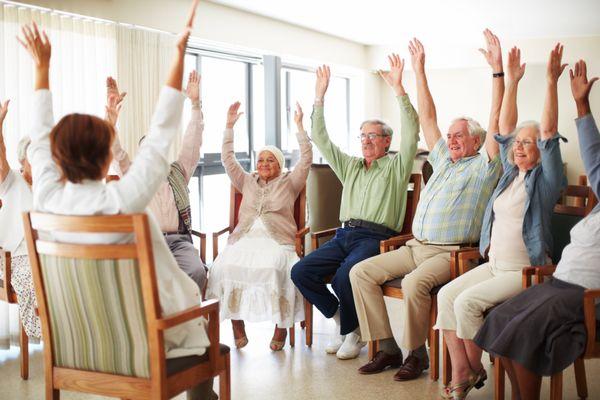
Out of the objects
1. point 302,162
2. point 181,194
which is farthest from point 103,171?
point 302,162

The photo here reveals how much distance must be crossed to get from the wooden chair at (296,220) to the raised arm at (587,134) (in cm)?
183

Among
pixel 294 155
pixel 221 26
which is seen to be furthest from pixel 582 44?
pixel 221 26

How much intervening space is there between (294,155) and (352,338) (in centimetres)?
513

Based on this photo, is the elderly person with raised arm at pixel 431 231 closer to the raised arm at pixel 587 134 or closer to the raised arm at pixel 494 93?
the raised arm at pixel 494 93

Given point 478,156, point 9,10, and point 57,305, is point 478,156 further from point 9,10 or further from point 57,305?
point 9,10

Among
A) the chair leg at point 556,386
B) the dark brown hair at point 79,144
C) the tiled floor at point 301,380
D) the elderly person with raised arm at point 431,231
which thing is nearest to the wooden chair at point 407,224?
the tiled floor at point 301,380

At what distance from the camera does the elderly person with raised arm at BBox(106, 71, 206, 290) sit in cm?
417

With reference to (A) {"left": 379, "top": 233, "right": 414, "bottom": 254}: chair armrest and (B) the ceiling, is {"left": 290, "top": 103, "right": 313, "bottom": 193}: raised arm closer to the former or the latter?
(A) {"left": 379, "top": 233, "right": 414, "bottom": 254}: chair armrest

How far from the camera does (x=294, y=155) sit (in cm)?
898

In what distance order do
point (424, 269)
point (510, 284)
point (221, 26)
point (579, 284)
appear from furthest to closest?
point (221, 26), point (424, 269), point (510, 284), point (579, 284)

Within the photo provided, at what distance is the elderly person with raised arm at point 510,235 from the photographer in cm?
315

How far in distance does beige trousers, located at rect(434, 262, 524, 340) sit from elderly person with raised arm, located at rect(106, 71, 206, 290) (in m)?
1.49

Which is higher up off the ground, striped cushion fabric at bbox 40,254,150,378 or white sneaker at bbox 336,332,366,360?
striped cushion fabric at bbox 40,254,150,378

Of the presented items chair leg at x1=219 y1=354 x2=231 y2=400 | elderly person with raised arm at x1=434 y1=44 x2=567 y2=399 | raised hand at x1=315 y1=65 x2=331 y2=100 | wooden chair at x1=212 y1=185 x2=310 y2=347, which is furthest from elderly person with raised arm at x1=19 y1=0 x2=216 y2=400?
raised hand at x1=315 y1=65 x2=331 y2=100
